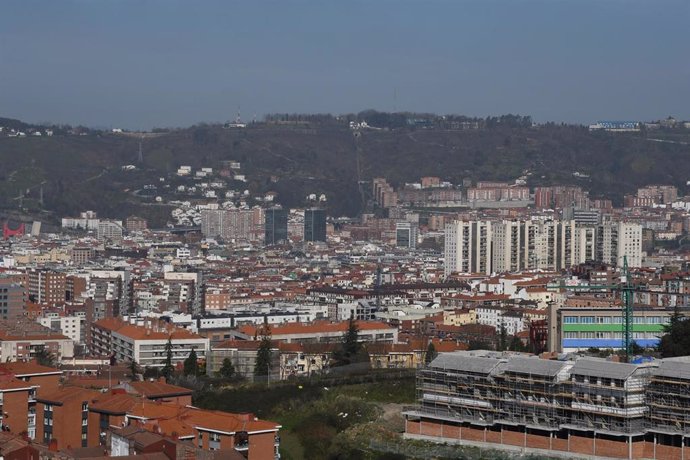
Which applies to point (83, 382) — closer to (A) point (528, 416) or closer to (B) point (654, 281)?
(A) point (528, 416)

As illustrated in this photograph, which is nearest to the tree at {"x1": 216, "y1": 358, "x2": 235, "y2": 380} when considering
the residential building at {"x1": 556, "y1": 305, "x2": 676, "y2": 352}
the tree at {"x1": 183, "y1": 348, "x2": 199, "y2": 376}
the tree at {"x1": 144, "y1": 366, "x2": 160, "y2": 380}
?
the tree at {"x1": 183, "y1": 348, "x2": 199, "y2": 376}

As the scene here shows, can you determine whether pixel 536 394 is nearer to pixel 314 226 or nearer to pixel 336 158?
pixel 314 226

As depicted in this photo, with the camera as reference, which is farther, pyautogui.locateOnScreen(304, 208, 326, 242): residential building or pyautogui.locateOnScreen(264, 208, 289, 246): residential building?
pyautogui.locateOnScreen(264, 208, 289, 246): residential building

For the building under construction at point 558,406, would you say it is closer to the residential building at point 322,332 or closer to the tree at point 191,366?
the tree at point 191,366

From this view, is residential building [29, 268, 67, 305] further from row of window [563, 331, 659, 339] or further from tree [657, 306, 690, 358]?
tree [657, 306, 690, 358]

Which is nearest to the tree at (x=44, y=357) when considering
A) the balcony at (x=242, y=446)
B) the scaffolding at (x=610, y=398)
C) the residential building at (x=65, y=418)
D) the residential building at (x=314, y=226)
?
the residential building at (x=65, y=418)

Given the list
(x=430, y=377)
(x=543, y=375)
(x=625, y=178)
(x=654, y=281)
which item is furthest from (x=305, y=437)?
(x=625, y=178)

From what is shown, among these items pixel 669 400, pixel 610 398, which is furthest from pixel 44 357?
pixel 669 400
